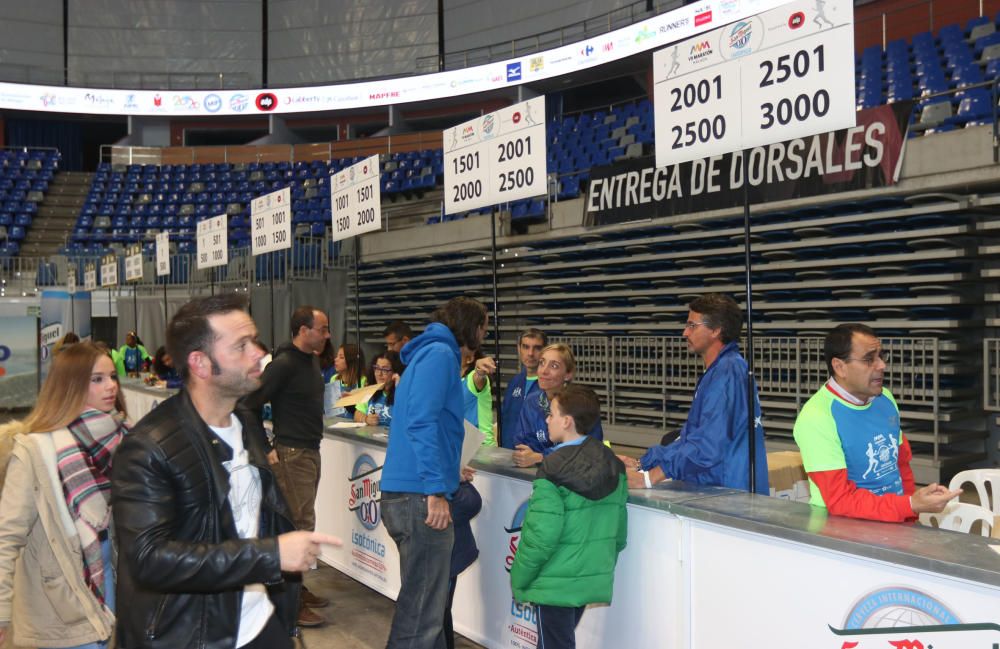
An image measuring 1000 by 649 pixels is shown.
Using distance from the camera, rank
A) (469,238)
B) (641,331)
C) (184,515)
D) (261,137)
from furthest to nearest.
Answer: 1. (261,137)
2. (469,238)
3. (641,331)
4. (184,515)

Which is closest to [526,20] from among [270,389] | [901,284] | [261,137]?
[261,137]

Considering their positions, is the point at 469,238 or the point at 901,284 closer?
the point at 901,284

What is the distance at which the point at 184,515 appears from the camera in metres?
1.91

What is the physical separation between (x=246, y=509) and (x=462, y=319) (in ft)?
5.40

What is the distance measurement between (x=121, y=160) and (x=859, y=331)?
28606mm

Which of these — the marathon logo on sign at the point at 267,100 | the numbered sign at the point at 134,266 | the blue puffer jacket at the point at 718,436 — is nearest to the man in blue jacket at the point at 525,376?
the blue puffer jacket at the point at 718,436

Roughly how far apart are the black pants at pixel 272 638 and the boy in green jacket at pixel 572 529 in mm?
1122

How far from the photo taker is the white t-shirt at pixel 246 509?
2.04 metres

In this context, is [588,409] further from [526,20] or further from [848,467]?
[526,20]

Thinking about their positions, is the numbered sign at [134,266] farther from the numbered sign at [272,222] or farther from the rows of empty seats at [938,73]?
the rows of empty seats at [938,73]

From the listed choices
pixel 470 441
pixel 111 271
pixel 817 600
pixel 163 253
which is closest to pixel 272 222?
pixel 163 253

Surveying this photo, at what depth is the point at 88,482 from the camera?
275cm

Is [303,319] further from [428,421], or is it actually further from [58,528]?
[58,528]

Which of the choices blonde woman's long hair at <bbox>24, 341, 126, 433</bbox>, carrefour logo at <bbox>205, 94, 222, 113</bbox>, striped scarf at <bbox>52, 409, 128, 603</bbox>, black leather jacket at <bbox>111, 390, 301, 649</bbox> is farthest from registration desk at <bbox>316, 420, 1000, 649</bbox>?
carrefour logo at <bbox>205, 94, 222, 113</bbox>
